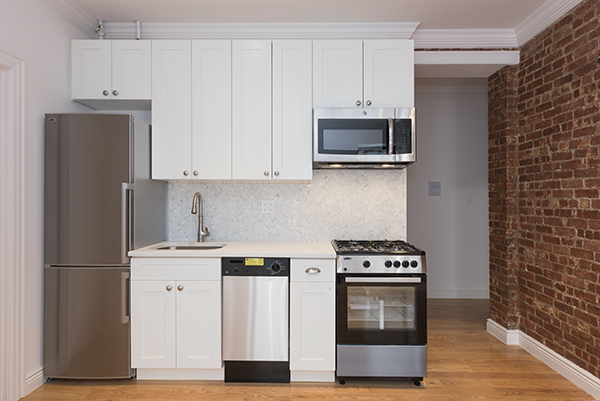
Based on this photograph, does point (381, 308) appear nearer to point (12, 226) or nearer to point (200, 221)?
point (200, 221)

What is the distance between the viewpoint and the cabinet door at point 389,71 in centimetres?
295

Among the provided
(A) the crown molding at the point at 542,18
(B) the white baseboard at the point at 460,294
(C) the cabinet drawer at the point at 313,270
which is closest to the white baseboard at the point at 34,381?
(C) the cabinet drawer at the point at 313,270

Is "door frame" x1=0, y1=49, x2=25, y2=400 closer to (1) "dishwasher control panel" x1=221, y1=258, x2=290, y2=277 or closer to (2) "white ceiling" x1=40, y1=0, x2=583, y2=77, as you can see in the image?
(2) "white ceiling" x1=40, y1=0, x2=583, y2=77

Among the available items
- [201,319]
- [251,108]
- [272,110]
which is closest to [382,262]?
[201,319]

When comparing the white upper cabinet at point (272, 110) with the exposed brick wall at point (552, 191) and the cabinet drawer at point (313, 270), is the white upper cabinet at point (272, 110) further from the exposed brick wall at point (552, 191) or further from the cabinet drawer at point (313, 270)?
the exposed brick wall at point (552, 191)

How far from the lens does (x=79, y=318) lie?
2623 millimetres

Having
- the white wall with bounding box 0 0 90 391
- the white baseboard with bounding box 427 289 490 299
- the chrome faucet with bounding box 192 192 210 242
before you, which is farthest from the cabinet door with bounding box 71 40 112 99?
the white baseboard with bounding box 427 289 490 299

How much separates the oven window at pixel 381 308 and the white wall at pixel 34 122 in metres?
2.17


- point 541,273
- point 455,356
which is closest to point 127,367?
point 455,356

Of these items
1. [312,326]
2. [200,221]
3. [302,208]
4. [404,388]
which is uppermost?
[302,208]

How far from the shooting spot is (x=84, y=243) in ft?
8.63

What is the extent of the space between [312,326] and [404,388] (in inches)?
30.2

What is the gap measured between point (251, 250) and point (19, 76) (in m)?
1.91

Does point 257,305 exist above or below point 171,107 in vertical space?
below
